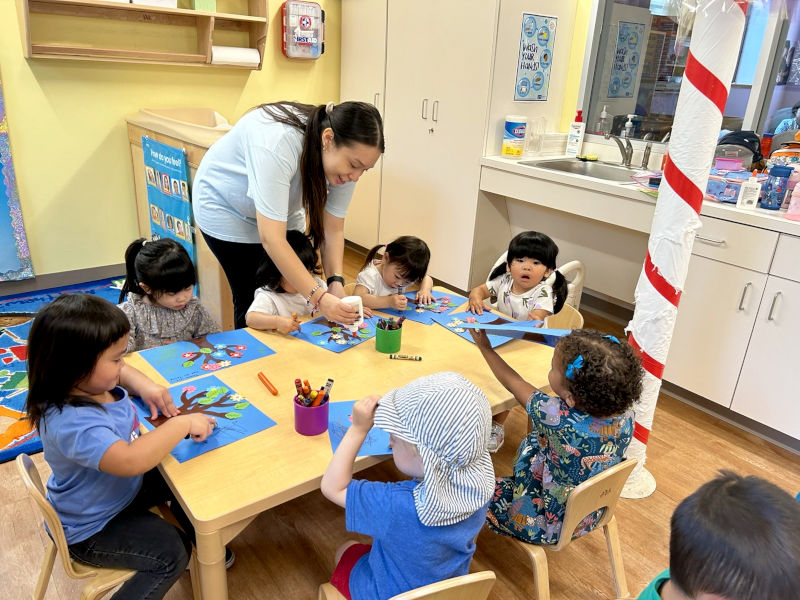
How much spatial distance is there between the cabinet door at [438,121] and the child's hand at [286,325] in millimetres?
2073

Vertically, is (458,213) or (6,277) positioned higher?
(458,213)

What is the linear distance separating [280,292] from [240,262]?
0.63ft

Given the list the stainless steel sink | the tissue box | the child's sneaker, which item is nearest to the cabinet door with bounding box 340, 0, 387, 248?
the stainless steel sink

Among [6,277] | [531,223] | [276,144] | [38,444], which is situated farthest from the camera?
[531,223]

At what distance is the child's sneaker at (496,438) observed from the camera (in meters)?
2.23

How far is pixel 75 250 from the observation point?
3.78 m

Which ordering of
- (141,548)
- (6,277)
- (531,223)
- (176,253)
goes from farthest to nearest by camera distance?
(531,223) → (6,277) → (176,253) → (141,548)

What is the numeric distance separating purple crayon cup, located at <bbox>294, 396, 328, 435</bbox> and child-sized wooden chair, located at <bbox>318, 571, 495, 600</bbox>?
44 centimetres

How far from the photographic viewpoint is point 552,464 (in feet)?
4.93

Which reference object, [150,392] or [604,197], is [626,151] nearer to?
[604,197]

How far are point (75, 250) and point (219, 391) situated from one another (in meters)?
2.80

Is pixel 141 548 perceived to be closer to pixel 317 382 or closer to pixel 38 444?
pixel 317 382

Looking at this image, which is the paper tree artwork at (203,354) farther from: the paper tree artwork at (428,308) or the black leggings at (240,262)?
the paper tree artwork at (428,308)

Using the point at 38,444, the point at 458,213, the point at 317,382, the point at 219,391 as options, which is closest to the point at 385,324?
the point at 317,382
